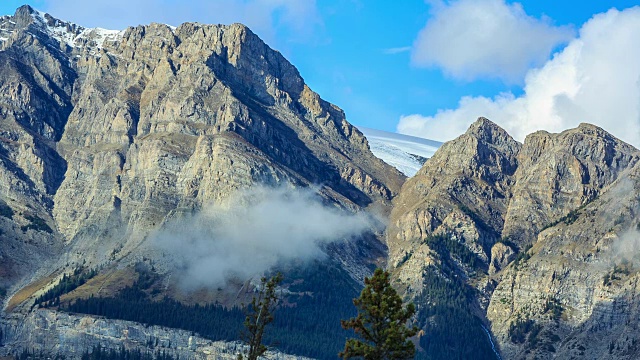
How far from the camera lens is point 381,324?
8975 cm

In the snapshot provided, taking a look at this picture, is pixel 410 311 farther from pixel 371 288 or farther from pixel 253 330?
pixel 253 330

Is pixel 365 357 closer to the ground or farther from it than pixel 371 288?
closer to the ground

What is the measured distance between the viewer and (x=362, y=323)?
8844 centimetres

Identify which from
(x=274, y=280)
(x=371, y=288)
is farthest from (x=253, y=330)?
(x=371, y=288)

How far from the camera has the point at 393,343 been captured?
88.6 m

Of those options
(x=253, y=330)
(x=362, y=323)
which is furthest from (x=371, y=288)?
(x=253, y=330)

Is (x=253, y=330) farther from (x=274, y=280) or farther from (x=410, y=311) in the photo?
(x=410, y=311)

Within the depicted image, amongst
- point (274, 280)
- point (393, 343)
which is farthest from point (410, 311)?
point (274, 280)

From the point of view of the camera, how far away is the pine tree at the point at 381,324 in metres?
88.4

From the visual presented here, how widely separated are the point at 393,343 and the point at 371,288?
4.72m

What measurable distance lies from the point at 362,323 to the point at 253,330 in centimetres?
868

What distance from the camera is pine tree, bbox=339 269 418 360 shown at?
8838 cm

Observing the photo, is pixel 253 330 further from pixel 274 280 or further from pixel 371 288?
pixel 371 288

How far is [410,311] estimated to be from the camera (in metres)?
88.1
